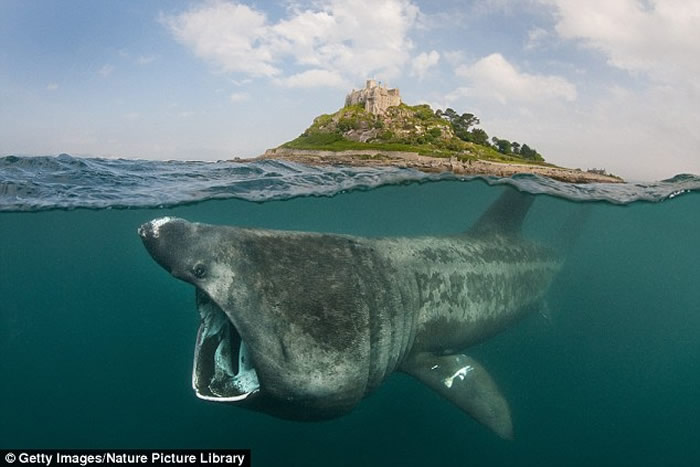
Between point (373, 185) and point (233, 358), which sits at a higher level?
point (373, 185)

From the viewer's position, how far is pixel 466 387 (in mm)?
5715

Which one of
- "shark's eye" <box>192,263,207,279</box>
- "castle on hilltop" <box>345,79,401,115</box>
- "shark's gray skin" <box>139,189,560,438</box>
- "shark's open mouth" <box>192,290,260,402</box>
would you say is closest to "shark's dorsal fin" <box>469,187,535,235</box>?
"shark's gray skin" <box>139,189,560,438</box>

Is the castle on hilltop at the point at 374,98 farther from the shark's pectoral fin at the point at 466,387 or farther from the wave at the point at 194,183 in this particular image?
the shark's pectoral fin at the point at 466,387

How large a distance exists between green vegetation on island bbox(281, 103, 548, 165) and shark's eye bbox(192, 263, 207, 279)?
16.1m

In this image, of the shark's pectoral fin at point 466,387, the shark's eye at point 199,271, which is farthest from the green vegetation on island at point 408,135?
the shark's eye at point 199,271

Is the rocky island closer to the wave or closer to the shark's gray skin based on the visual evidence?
the wave

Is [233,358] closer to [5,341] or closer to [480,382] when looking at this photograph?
[480,382]

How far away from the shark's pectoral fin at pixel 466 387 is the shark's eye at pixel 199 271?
2.71 metres

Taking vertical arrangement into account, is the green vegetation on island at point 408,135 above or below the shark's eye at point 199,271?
above

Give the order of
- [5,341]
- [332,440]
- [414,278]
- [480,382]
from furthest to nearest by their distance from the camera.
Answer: [5,341]
[332,440]
[480,382]
[414,278]

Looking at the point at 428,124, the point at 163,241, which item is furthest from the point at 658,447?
the point at 428,124

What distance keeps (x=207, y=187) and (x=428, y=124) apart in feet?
102

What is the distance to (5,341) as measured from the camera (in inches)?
639

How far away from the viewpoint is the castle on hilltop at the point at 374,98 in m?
54.0
